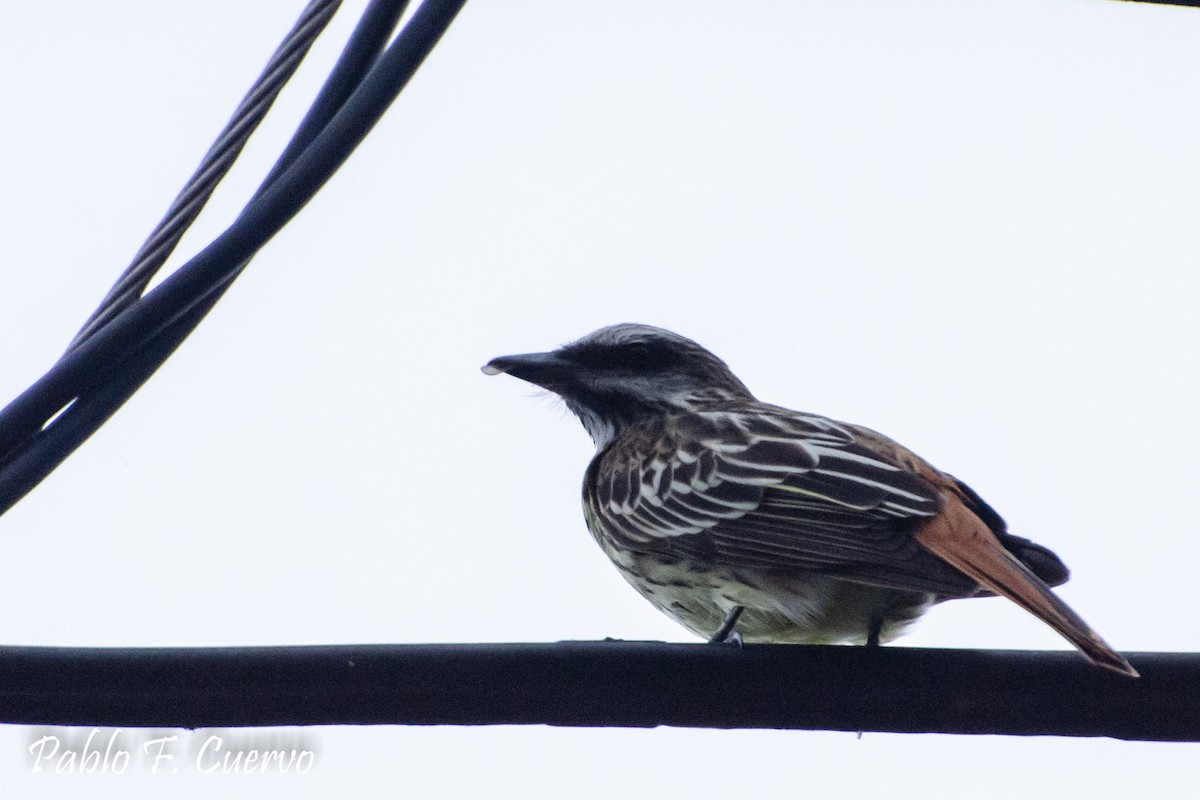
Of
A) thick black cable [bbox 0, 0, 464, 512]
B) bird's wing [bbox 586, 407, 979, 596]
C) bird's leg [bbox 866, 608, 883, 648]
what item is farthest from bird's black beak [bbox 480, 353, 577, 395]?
thick black cable [bbox 0, 0, 464, 512]

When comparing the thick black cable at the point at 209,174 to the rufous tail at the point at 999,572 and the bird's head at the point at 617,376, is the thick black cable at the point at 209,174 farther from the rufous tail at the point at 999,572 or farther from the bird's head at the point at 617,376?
the bird's head at the point at 617,376

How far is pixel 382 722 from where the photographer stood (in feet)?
11.9

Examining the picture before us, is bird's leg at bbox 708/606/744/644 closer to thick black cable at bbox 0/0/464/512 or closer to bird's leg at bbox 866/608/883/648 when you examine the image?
bird's leg at bbox 866/608/883/648

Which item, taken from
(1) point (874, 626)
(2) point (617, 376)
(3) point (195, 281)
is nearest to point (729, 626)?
(1) point (874, 626)

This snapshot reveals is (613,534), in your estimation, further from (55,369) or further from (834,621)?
(55,369)

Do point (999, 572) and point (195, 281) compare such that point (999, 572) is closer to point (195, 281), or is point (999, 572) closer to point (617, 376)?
point (195, 281)

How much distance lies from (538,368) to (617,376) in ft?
1.28

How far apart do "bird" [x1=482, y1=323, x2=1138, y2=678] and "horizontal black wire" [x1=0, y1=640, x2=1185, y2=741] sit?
173 millimetres

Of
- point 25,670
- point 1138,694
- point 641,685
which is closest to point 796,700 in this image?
point 641,685

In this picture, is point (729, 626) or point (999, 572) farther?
point (729, 626)

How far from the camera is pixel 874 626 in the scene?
5.18 metres

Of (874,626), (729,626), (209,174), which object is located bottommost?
(729,626)

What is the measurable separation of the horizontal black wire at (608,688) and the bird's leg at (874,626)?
1.09 meters

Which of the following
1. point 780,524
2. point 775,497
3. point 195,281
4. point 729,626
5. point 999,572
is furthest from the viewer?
point 729,626
